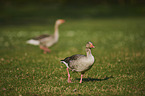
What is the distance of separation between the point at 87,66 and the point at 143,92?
209 cm

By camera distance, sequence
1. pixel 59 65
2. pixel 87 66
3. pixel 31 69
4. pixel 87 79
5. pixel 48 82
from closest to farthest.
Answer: pixel 87 66, pixel 48 82, pixel 87 79, pixel 31 69, pixel 59 65

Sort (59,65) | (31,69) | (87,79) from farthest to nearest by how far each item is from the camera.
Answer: (59,65)
(31,69)
(87,79)

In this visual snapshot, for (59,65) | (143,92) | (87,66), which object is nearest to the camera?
(143,92)

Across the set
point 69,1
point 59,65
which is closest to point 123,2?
point 69,1

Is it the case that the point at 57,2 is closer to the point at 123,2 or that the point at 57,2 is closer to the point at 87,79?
the point at 123,2

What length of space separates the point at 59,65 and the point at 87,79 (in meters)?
2.80

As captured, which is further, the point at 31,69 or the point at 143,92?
the point at 31,69

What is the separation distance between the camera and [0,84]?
28.0ft

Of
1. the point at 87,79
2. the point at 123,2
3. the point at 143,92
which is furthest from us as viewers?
the point at 123,2

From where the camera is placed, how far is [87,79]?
933 centimetres

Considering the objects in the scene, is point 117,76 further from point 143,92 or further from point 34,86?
point 34,86

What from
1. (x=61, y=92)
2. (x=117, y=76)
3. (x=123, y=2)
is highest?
(x=123, y=2)

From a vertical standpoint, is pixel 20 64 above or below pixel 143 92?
above

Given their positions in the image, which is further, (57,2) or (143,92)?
(57,2)
